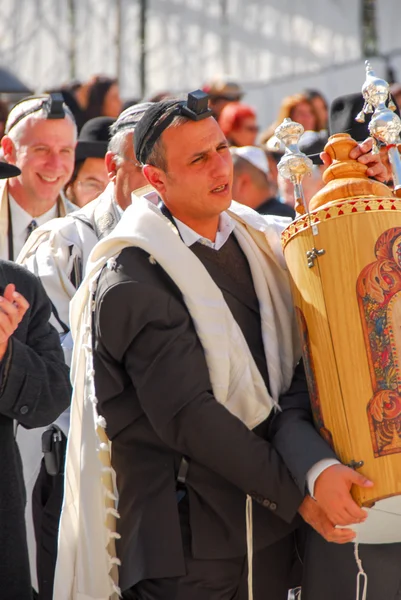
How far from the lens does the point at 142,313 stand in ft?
10.1

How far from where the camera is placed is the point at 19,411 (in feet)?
10.7

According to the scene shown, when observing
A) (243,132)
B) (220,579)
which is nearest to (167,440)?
(220,579)

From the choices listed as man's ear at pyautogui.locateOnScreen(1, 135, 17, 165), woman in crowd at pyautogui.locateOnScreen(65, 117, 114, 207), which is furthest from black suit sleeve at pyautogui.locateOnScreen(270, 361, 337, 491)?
woman in crowd at pyautogui.locateOnScreen(65, 117, 114, 207)

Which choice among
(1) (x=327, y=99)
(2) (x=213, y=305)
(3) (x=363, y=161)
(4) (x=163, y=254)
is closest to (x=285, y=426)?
(2) (x=213, y=305)

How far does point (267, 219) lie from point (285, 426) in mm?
792

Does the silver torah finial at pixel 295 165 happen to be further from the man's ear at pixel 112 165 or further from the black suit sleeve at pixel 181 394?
the man's ear at pixel 112 165

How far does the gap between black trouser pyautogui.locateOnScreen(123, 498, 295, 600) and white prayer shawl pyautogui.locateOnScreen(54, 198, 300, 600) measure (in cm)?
17

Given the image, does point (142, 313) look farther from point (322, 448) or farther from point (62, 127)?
point (62, 127)

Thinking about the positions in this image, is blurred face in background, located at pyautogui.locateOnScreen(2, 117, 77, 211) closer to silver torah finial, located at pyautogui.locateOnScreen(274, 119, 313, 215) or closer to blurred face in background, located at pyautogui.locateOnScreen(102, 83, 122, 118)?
silver torah finial, located at pyautogui.locateOnScreen(274, 119, 313, 215)

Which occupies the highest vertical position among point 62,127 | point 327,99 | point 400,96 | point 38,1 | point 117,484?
point 38,1

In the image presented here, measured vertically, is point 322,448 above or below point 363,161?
below

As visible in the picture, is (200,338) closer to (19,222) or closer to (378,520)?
(378,520)

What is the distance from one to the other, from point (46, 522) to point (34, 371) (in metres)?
1.11

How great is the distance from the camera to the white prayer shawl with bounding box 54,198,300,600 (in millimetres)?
3156
